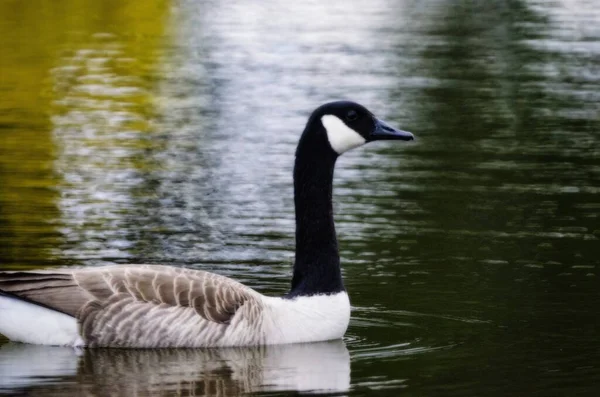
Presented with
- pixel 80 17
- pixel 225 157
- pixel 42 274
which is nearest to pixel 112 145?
pixel 225 157

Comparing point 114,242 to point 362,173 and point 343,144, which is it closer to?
point 343,144

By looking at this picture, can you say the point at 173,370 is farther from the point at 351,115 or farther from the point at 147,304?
the point at 351,115

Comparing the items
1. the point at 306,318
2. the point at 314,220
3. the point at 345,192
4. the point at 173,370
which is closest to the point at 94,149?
the point at 345,192

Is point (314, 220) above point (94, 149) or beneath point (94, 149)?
above

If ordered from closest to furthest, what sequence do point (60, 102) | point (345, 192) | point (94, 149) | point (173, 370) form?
point (173, 370) → point (345, 192) → point (94, 149) → point (60, 102)

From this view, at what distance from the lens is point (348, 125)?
12.2m

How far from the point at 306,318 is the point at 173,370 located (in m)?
1.52

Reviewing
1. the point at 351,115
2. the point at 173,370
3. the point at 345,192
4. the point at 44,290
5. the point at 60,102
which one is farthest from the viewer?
the point at 60,102

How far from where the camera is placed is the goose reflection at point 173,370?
10367 millimetres

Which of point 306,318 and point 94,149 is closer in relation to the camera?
point 306,318

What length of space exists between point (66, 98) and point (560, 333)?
17.6 meters

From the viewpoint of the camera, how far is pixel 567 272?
47.5ft

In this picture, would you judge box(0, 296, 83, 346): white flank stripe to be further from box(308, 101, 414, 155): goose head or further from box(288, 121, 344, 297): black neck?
box(308, 101, 414, 155): goose head

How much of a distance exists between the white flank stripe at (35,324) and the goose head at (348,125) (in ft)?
9.02
